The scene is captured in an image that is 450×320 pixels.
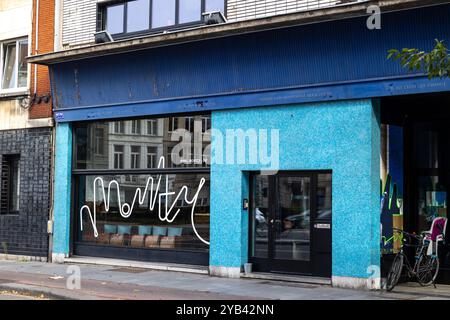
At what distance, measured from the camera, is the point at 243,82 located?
14.3 meters

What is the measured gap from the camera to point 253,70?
14.1 metres

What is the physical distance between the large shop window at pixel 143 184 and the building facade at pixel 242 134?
0.04m

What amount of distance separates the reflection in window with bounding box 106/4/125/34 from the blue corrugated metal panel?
951mm

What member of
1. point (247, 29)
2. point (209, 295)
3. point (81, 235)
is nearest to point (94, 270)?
point (81, 235)

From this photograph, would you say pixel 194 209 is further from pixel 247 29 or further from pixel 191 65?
pixel 247 29

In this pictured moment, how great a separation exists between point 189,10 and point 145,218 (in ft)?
16.5

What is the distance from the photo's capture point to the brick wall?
58.6 feet

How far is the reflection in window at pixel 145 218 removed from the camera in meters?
15.3

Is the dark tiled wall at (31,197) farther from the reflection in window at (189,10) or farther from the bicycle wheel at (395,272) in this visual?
the bicycle wheel at (395,272)

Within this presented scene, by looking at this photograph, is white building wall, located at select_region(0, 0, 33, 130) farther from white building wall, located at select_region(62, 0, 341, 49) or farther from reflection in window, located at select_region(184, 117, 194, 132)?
reflection in window, located at select_region(184, 117, 194, 132)

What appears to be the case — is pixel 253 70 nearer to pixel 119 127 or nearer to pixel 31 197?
pixel 119 127

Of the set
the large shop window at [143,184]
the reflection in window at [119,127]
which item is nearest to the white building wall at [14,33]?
the large shop window at [143,184]

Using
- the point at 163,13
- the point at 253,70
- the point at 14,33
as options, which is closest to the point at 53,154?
the point at 14,33
